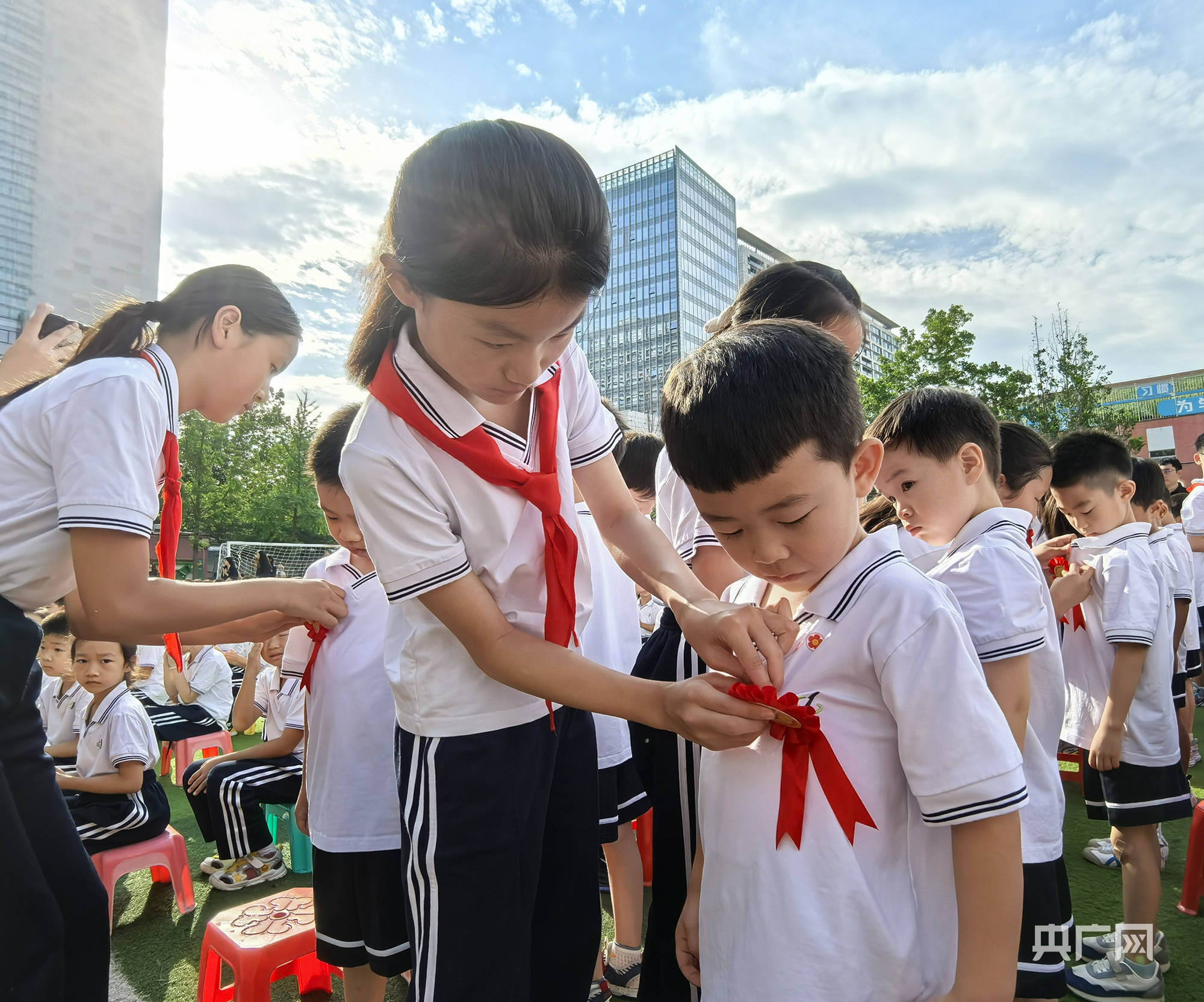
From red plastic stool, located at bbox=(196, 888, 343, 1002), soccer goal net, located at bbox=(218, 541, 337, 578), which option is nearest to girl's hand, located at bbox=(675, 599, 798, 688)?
red plastic stool, located at bbox=(196, 888, 343, 1002)

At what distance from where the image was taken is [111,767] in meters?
3.59

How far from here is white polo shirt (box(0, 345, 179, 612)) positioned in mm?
1474

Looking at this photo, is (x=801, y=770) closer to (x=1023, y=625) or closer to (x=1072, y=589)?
(x=1023, y=625)

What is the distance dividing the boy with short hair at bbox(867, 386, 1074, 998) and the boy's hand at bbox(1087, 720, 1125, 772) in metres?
0.82

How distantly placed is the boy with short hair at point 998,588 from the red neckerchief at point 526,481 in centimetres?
89

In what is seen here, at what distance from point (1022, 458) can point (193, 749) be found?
220 inches

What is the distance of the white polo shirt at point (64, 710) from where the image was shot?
4055 mm

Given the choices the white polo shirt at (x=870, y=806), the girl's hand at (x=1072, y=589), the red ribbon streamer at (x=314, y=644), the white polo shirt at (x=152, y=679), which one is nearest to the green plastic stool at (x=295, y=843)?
the red ribbon streamer at (x=314, y=644)

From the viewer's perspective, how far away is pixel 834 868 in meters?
1.05

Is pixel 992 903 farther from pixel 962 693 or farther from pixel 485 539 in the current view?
pixel 485 539

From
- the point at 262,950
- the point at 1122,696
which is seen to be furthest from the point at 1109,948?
the point at 262,950

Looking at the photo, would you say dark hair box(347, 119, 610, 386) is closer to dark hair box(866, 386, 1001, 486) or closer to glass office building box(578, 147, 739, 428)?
dark hair box(866, 386, 1001, 486)

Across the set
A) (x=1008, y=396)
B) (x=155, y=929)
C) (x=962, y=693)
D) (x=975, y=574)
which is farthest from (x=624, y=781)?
(x=1008, y=396)

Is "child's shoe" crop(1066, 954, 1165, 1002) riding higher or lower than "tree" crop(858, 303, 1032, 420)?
lower
